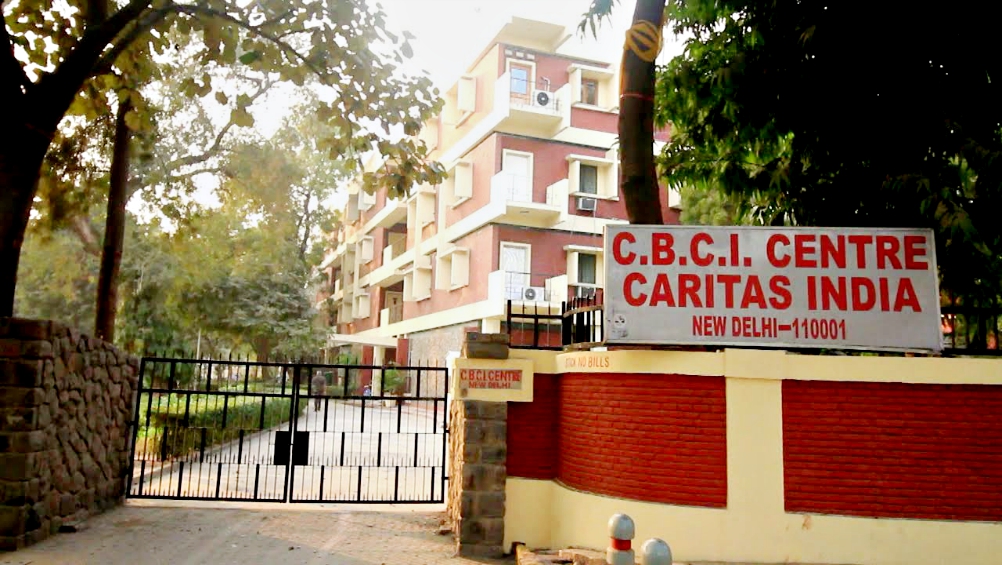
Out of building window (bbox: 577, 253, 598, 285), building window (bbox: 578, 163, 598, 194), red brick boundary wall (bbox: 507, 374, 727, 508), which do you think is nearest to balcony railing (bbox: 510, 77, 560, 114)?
building window (bbox: 578, 163, 598, 194)

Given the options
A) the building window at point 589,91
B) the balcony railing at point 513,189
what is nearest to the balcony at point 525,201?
the balcony railing at point 513,189

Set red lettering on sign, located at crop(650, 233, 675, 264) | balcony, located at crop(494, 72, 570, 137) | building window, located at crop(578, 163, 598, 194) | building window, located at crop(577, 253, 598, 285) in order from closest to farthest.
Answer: red lettering on sign, located at crop(650, 233, 675, 264) < balcony, located at crop(494, 72, 570, 137) < building window, located at crop(577, 253, 598, 285) < building window, located at crop(578, 163, 598, 194)

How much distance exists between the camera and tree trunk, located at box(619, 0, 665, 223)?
8516 millimetres

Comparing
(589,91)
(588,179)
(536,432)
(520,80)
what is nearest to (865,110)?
(536,432)

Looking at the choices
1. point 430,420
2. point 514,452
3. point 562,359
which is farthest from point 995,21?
point 430,420

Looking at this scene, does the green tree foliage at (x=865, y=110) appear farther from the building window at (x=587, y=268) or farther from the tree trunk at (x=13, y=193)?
the building window at (x=587, y=268)

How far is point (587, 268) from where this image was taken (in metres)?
25.6

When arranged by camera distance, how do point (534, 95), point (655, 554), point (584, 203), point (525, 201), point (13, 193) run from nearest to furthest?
point (655, 554), point (13, 193), point (525, 201), point (534, 95), point (584, 203)

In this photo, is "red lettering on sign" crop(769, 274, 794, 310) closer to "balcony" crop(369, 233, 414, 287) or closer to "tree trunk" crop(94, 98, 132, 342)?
"tree trunk" crop(94, 98, 132, 342)

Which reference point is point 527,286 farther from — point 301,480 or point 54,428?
point 54,428

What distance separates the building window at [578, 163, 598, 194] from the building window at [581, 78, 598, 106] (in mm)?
2618

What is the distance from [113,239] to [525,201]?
15.2 meters

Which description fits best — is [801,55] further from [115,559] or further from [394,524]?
[115,559]

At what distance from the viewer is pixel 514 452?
8195 mm
